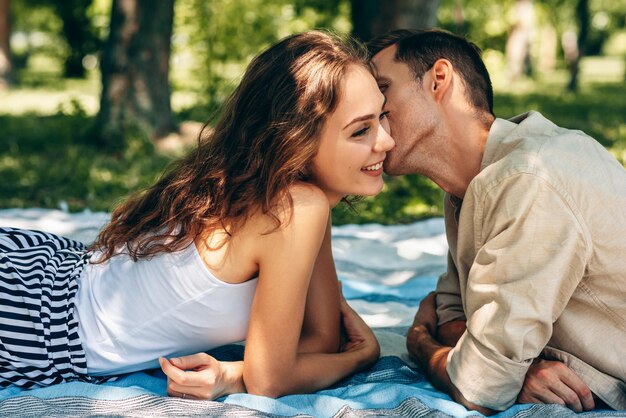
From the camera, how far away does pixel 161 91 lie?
366 inches

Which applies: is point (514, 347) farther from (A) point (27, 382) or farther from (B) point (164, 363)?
(A) point (27, 382)

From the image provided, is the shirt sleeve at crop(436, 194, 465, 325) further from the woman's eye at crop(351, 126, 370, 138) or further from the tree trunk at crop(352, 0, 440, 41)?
the tree trunk at crop(352, 0, 440, 41)

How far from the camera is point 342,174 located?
3.01 m

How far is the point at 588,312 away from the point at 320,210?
1.03 meters

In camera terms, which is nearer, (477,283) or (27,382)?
(477,283)

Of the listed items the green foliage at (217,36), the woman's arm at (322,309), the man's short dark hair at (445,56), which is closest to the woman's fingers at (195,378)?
the woman's arm at (322,309)

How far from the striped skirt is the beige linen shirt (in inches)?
57.0

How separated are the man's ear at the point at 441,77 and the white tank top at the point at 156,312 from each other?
3.35 ft

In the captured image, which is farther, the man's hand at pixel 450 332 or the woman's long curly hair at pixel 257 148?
the man's hand at pixel 450 332

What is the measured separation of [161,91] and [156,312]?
6587mm

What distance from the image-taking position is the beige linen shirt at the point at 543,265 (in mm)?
2633

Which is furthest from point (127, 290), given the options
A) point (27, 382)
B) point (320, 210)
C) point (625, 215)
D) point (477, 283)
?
point (625, 215)

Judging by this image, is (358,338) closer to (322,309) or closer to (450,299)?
(322,309)

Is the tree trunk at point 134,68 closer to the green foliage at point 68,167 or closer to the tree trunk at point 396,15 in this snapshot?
the green foliage at point 68,167
